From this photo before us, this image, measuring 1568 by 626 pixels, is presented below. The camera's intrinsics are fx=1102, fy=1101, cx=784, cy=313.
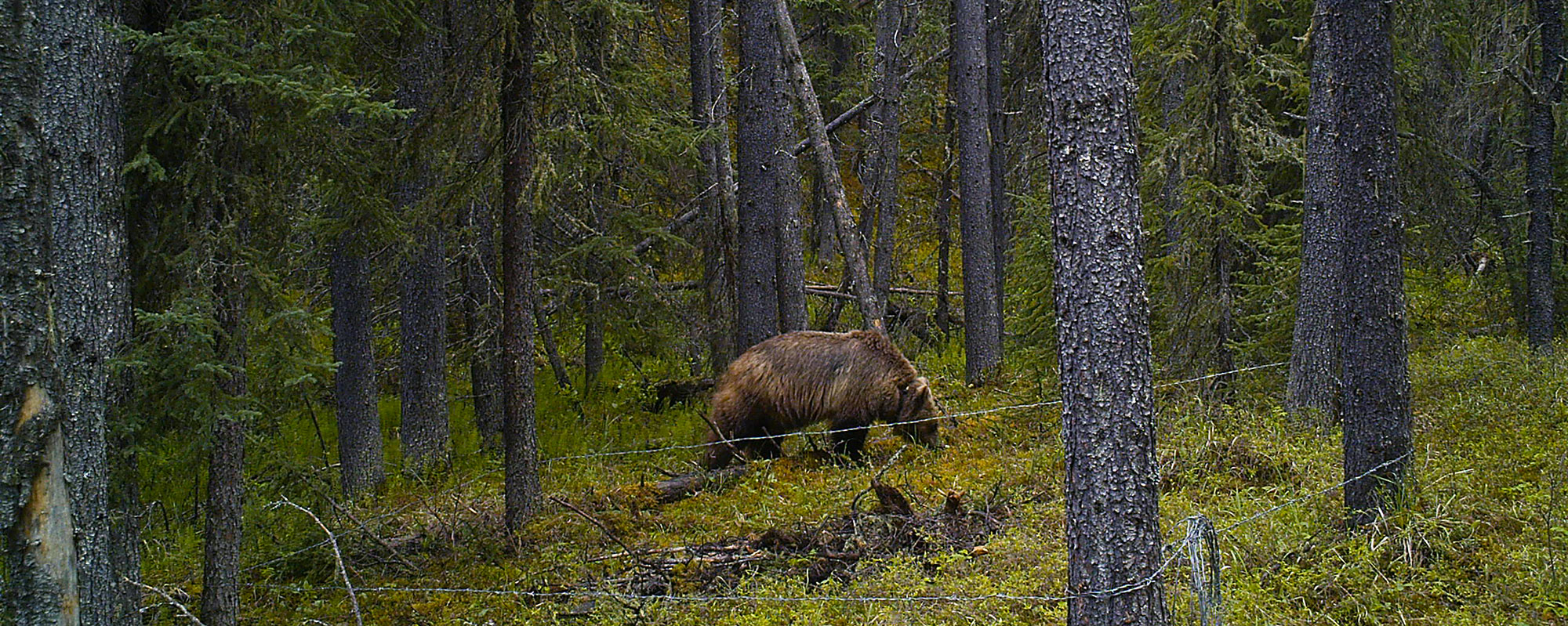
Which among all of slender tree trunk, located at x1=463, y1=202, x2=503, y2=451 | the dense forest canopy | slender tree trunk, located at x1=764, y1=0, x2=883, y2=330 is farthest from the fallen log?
slender tree trunk, located at x1=463, y1=202, x2=503, y2=451

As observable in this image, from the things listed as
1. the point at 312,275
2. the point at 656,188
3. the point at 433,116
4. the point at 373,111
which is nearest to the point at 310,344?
the point at 373,111

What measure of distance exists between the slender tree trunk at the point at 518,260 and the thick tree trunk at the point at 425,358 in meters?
3.29

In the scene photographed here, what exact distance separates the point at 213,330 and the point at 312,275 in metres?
8.39

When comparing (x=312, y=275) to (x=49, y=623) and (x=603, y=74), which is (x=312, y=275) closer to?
(x=603, y=74)

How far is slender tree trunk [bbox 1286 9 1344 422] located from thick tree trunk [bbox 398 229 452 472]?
831 cm

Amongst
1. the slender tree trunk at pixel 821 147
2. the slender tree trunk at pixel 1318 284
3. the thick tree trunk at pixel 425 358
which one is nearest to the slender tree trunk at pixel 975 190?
the slender tree trunk at pixel 821 147

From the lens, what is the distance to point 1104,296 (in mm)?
4449

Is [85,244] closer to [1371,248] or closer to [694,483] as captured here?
[694,483]

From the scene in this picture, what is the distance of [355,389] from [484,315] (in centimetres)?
161

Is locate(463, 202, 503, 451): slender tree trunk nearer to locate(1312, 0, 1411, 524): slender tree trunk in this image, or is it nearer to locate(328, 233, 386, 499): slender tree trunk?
locate(328, 233, 386, 499): slender tree trunk

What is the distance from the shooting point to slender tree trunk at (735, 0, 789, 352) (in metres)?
12.2

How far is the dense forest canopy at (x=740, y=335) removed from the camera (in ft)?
17.7

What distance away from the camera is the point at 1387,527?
638 cm

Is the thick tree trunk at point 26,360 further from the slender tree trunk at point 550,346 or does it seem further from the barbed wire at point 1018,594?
the slender tree trunk at point 550,346
